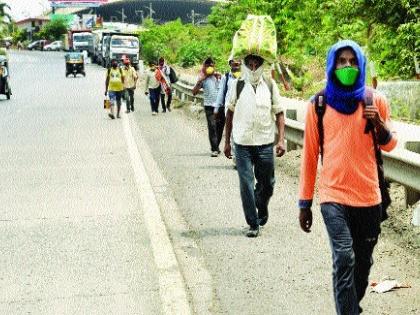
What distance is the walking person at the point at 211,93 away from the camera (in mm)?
14455

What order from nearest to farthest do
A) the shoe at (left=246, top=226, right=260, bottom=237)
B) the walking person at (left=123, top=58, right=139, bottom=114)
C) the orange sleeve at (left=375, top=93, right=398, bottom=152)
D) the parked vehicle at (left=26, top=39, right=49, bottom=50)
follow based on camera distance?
the orange sleeve at (left=375, top=93, right=398, bottom=152) → the shoe at (left=246, top=226, right=260, bottom=237) → the walking person at (left=123, top=58, right=139, bottom=114) → the parked vehicle at (left=26, top=39, right=49, bottom=50)

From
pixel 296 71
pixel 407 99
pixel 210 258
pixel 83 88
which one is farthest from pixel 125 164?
pixel 83 88

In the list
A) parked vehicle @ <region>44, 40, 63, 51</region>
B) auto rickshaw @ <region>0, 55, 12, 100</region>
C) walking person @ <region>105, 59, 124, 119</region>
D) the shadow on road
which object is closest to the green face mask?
the shadow on road

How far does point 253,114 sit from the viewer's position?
25.8 feet

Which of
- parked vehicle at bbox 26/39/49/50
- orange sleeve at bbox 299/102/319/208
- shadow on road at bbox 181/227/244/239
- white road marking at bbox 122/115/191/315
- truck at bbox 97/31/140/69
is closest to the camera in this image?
orange sleeve at bbox 299/102/319/208

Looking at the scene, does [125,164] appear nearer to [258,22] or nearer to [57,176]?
[57,176]

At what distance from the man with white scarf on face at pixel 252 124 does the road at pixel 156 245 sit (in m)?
0.44

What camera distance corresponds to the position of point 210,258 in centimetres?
699

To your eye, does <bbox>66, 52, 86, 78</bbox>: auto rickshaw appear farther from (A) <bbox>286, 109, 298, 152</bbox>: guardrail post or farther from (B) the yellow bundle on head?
(B) the yellow bundle on head

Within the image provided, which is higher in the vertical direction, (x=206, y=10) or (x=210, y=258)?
(x=210, y=258)

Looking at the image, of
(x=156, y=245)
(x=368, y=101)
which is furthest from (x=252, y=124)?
(x=368, y=101)

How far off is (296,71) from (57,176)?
22.9 m

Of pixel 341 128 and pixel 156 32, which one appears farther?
pixel 156 32

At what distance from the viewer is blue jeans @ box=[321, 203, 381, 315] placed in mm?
4598
